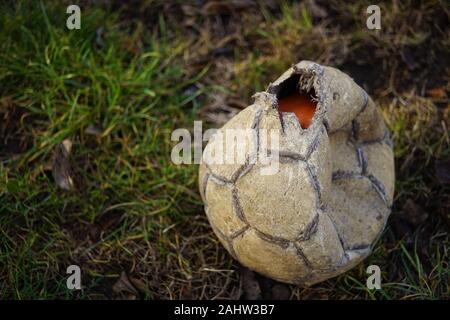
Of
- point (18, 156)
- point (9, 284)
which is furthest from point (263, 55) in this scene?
point (9, 284)

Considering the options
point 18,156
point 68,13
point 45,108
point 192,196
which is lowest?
point 192,196

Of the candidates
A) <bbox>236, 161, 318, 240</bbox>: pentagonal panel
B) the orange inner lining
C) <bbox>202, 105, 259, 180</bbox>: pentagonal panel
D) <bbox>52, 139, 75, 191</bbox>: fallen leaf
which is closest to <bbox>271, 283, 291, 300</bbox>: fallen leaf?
<bbox>236, 161, 318, 240</bbox>: pentagonal panel

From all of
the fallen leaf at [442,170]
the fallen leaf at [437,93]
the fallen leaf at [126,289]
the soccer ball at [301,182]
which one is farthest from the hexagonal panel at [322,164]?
the fallen leaf at [437,93]

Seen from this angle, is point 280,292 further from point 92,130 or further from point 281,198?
point 92,130

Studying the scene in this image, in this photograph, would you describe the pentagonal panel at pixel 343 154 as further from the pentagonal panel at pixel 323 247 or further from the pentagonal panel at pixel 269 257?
the pentagonal panel at pixel 269 257

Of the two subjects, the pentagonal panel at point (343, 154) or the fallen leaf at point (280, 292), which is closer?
the pentagonal panel at point (343, 154)

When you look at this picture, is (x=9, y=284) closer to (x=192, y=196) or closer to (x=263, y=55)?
(x=192, y=196)
